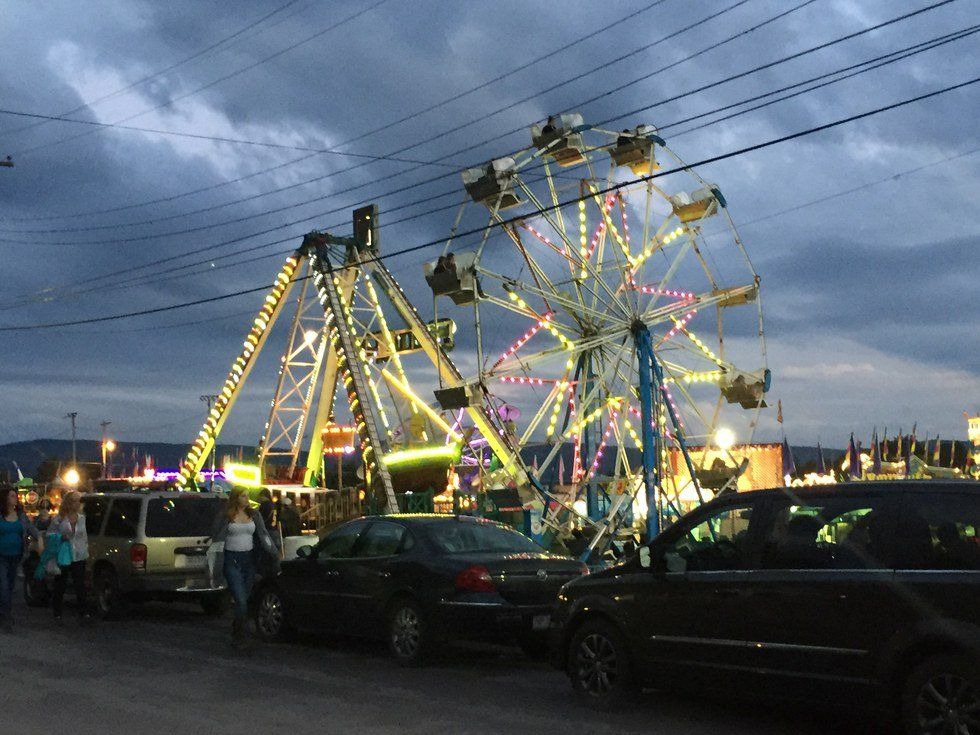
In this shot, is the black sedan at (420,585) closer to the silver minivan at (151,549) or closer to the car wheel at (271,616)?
the car wheel at (271,616)

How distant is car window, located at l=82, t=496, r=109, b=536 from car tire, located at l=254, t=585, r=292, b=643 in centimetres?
371

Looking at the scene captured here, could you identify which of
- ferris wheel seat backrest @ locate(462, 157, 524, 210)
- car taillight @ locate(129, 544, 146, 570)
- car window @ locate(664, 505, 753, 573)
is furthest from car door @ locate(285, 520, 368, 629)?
ferris wheel seat backrest @ locate(462, 157, 524, 210)

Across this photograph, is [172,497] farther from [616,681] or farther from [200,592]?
[616,681]

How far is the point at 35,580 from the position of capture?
17.8 meters

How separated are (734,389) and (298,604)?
57.6ft

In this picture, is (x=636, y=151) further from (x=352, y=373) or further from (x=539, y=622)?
(x=539, y=622)

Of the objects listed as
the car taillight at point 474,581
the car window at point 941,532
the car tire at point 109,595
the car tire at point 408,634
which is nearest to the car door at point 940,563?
the car window at point 941,532

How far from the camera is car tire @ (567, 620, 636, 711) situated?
852 centimetres

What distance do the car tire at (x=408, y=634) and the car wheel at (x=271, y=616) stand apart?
1974 millimetres

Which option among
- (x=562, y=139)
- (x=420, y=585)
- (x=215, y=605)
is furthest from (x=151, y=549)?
(x=562, y=139)

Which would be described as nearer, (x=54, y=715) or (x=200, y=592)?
(x=54, y=715)

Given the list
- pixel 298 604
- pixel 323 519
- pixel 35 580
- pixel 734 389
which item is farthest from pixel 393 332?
pixel 298 604

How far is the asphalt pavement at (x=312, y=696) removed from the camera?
8.04 meters

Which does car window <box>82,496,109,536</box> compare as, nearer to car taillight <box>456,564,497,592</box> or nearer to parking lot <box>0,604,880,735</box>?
parking lot <box>0,604,880,735</box>
